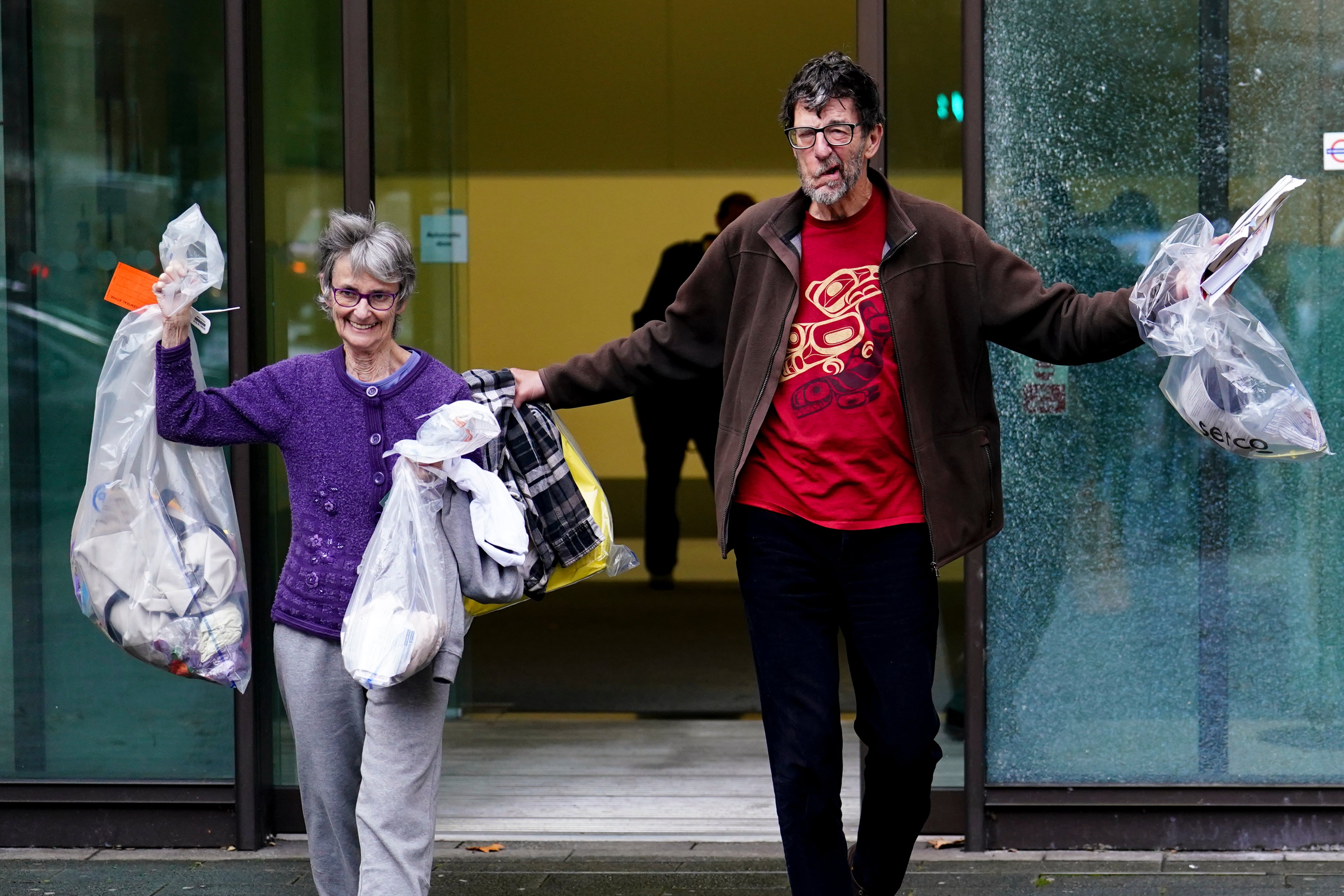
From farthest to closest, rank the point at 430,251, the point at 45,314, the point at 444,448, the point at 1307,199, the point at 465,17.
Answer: the point at 465,17, the point at 430,251, the point at 45,314, the point at 1307,199, the point at 444,448

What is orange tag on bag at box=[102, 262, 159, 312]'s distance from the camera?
344 cm

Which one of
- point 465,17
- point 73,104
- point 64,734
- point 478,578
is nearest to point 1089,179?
point 478,578

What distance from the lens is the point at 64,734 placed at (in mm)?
→ 4812

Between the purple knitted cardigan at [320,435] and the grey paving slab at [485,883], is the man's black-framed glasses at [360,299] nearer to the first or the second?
the purple knitted cardigan at [320,435]

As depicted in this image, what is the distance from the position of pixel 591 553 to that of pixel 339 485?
1.98 feet

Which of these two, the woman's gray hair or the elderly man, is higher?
the woman's gray hair

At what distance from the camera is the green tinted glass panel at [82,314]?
4.71 metres

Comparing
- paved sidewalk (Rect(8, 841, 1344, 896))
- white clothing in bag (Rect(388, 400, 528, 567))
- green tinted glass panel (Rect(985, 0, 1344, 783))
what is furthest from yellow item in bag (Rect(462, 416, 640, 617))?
green tinted glass panel (Rect(985, 0, 1344, 783))

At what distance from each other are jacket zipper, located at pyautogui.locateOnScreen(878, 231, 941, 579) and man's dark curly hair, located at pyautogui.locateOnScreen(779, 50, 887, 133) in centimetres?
27

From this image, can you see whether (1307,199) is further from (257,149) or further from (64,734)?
(64,734)

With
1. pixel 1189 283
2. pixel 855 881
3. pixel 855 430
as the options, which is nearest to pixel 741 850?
pixel 855 881

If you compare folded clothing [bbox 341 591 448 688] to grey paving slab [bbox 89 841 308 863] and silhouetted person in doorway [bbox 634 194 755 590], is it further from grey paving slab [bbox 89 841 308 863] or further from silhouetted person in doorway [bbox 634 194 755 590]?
silhouetted person in doorway [bbox 634 194 755 590]

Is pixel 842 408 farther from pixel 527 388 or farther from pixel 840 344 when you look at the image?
pixel 527 388

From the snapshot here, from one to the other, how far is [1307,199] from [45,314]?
3670mm
